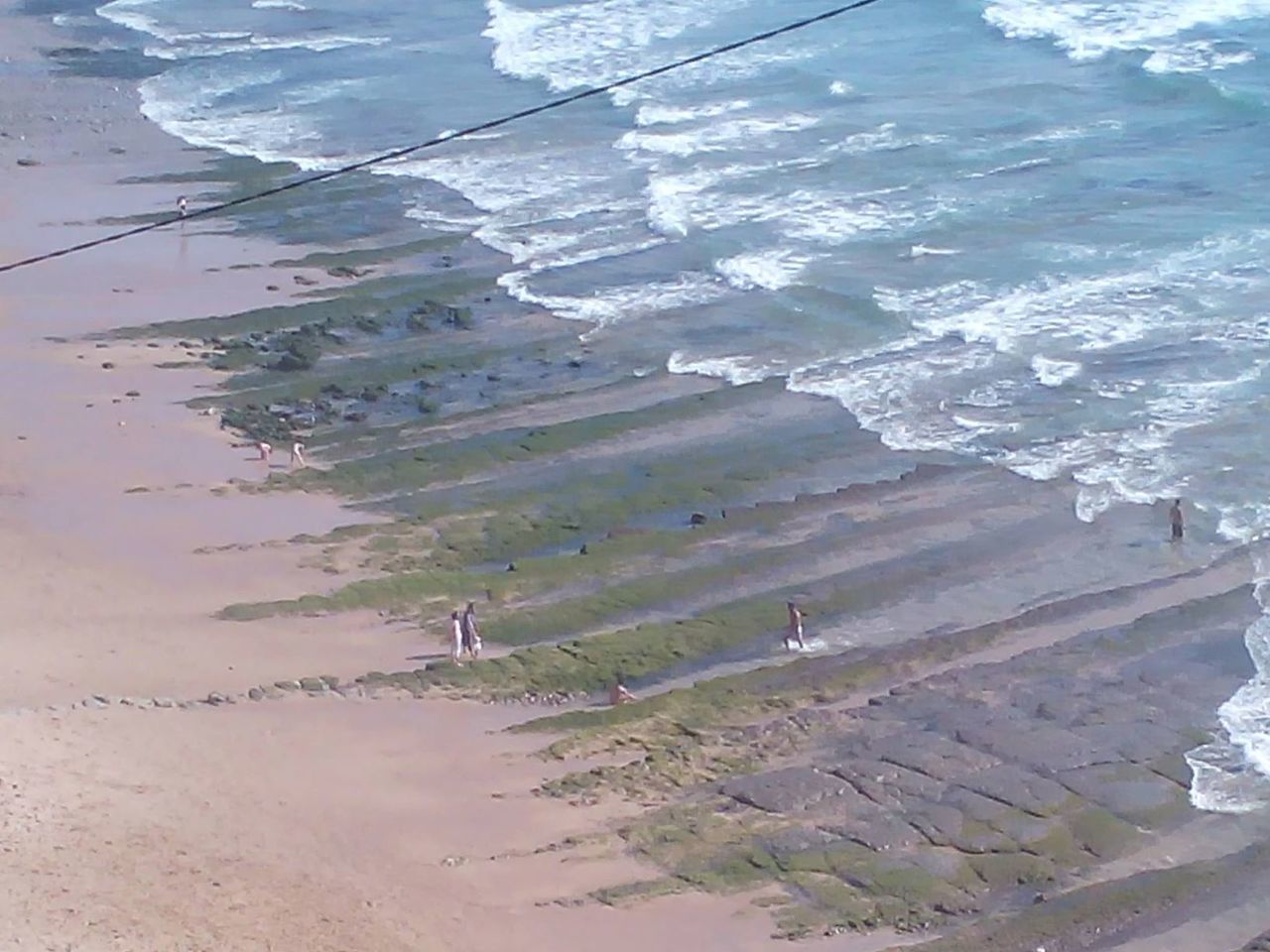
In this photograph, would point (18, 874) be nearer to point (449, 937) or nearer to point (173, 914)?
point (173, 914)

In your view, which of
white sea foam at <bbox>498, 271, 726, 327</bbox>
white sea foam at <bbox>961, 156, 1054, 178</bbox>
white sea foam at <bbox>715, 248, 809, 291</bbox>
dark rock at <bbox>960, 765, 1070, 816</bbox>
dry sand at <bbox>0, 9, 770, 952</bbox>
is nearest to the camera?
dry sand at <bbox>0, 9, 770, 952</bbox>

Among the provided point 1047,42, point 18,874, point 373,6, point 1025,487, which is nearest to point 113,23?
point 373,6

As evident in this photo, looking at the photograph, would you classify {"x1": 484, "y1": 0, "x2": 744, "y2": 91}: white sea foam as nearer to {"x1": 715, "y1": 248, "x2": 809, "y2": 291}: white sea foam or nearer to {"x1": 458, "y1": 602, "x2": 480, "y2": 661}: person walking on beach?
{"x1": 715, "y1": 248, "x2": 809, "y2": 291}: white sea foam

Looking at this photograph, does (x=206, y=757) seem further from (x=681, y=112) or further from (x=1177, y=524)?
(x=681, y=112)

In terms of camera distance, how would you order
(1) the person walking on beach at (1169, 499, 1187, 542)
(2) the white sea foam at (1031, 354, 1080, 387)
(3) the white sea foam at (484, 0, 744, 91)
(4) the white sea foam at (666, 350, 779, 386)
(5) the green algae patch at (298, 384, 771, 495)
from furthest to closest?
1. (3) the white sea foam at (484, 0, 744, 91)
2. (4) the white sea foam at (666, 350, 779, 386)
3. (2) the white sea foam at (1031, 354, 1080, 387)
4. (5) the green algae patch at (298, 384, 771, 495)
5. (1) the person walking on beach at (1169, 499, 1187, 542)

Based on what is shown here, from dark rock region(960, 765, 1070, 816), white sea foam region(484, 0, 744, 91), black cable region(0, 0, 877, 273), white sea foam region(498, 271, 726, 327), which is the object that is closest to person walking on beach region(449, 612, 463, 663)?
black cable region(0, 0, 877, 273)

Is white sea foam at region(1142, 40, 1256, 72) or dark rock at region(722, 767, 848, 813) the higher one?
white sea foam at region(1142, 40, 1256, 72)
